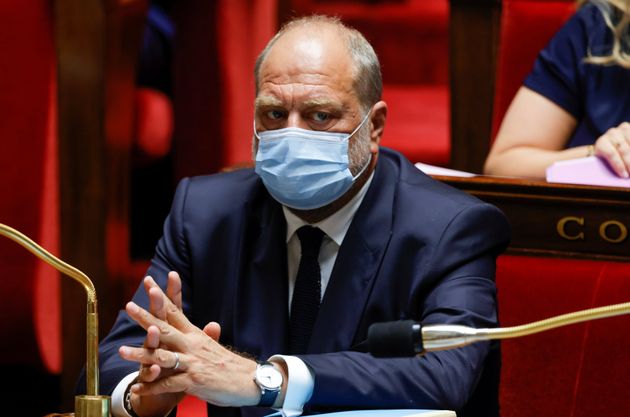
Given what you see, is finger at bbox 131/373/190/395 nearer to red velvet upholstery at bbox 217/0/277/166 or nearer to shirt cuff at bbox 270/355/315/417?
shirt cuff at bbox 270/355/315/417

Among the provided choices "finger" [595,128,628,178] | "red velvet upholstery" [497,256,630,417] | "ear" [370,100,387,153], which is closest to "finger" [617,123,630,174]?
"finger" [595,128,628,178]

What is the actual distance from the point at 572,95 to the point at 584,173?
26 centimetres

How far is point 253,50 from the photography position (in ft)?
6.37

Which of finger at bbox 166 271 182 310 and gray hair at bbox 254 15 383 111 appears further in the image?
gray hair at bbox 254 15 383 111

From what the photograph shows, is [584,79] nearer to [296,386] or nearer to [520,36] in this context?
[520,36]

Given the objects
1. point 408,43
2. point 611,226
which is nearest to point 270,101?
point 611,226

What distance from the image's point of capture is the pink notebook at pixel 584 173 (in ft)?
4.34

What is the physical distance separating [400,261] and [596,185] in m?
0.25

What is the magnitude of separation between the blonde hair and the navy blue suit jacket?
42 cm

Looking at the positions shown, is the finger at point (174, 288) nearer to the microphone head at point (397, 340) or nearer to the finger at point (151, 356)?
the finger at point (151, 356)

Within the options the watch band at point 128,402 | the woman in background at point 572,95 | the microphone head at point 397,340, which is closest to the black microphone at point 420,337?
the microphone head at point 397,340

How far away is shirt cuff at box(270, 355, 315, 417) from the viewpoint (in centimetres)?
97

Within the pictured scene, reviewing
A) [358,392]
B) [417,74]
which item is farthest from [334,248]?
[417,74]

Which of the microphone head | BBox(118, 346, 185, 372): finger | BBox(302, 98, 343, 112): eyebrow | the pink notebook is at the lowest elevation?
BBox(118, 346, 185, 372): finger
